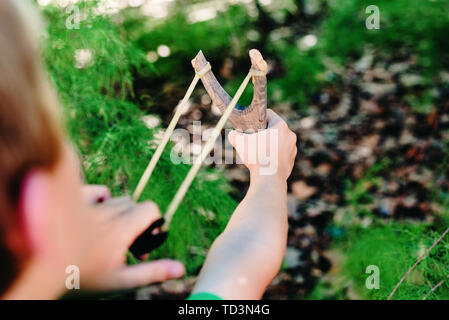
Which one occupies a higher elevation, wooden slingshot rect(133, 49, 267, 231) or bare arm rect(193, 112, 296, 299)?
wooden slingshot rect(133, 49, 267, 231)

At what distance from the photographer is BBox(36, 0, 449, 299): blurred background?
1526 mm

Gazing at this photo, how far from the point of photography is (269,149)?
87 cm

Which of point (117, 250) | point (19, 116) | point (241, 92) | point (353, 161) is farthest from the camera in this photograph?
point (353, 161)

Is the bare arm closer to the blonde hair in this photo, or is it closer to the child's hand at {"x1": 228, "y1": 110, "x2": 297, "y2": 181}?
the child's hand at {"x1": 228, "y1": 110, "x2": 297, "y2": 181}

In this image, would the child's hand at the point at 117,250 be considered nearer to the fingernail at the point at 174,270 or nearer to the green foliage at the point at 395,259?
the fingernail at the point at 174,270

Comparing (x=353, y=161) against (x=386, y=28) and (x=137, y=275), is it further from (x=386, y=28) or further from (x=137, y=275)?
(x=137, y=275)

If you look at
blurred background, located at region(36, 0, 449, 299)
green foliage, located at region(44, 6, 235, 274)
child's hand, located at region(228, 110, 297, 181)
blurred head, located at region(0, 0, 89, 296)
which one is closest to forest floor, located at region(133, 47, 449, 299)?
blurred background, located at region(36, 0, 449, 299)

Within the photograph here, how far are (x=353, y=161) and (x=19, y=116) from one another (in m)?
2.13

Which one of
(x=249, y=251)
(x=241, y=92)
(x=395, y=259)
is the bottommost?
(x=395, y=259)

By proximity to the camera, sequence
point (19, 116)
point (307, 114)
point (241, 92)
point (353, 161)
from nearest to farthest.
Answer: point (19, 116) → point (241, 92) → point (353, 161) → point (307, 114)

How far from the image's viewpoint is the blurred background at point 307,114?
1.53 m

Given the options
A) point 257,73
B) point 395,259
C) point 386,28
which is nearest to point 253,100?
point 257,73

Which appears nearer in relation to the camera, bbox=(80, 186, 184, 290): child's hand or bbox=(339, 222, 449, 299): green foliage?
bbox=(80, 186, 184, 290): child's hand
